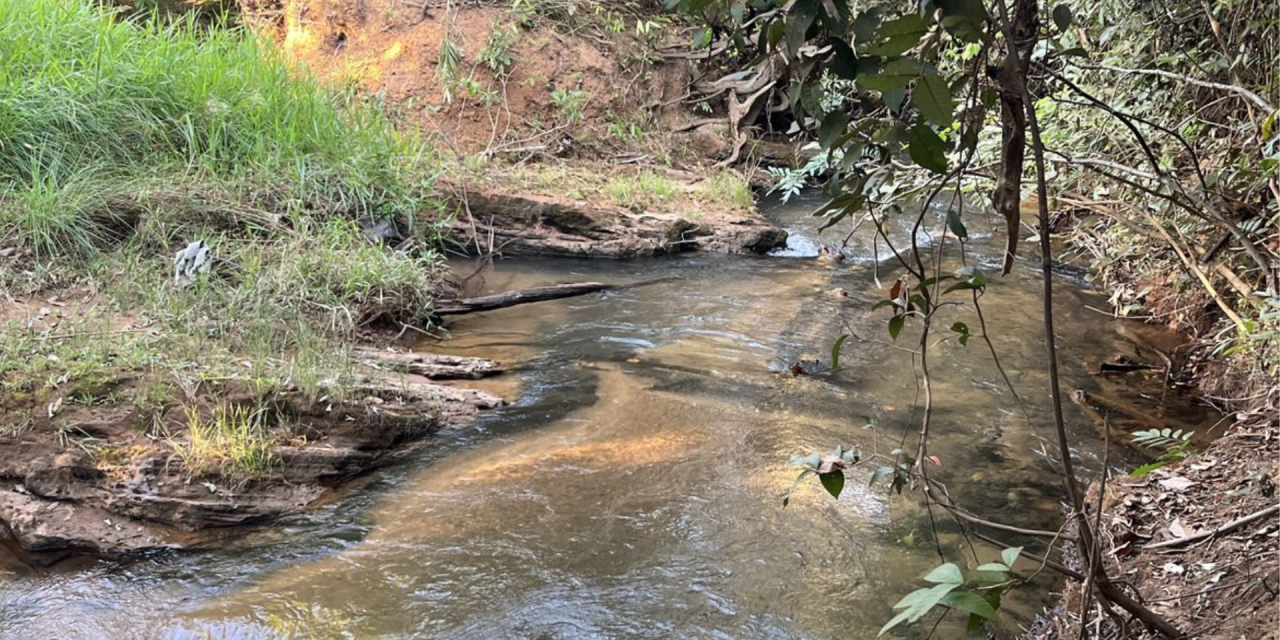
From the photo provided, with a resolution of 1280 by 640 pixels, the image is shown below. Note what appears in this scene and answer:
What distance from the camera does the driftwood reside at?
410 cm

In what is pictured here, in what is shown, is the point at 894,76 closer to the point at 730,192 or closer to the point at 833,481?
the point at 833,481

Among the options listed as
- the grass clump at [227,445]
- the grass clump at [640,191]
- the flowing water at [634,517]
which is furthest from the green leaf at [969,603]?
the grass clump at [640,191]

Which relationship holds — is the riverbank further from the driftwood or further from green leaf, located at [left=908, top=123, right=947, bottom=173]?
green leaf, located at [left=908, top=123, right=947, bottom=173]

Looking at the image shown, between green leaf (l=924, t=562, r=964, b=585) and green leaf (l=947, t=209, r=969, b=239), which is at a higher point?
green leaf (l=947, t=209, r=969, b=239)

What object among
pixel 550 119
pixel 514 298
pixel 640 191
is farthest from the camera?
pixel 550 119

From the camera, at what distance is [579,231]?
23.0ft

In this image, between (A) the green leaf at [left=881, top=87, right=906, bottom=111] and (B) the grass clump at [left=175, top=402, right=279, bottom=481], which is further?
(B) the grass clump at [left=175, top=402, right=279, bottom=481]

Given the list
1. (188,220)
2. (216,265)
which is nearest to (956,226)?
(216,265)

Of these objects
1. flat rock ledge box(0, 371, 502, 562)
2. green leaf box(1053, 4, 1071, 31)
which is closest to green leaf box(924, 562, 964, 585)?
A: green leaf box(1053, 4, 1071, 31)

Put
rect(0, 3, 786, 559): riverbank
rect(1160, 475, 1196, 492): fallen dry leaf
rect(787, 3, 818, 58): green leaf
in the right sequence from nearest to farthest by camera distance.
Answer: rect(787, 3, 818, 58): green leaf
rect(1160, 475, 1196, 492): fallen dry leaf
rect(0, 3, 786, 559): riverbank

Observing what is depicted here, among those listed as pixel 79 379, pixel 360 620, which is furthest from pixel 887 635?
pixel 79 379

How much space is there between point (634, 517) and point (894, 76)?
7.24 ft

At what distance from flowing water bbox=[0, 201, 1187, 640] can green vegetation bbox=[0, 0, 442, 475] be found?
58cm

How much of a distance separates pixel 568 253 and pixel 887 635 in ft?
15.5
